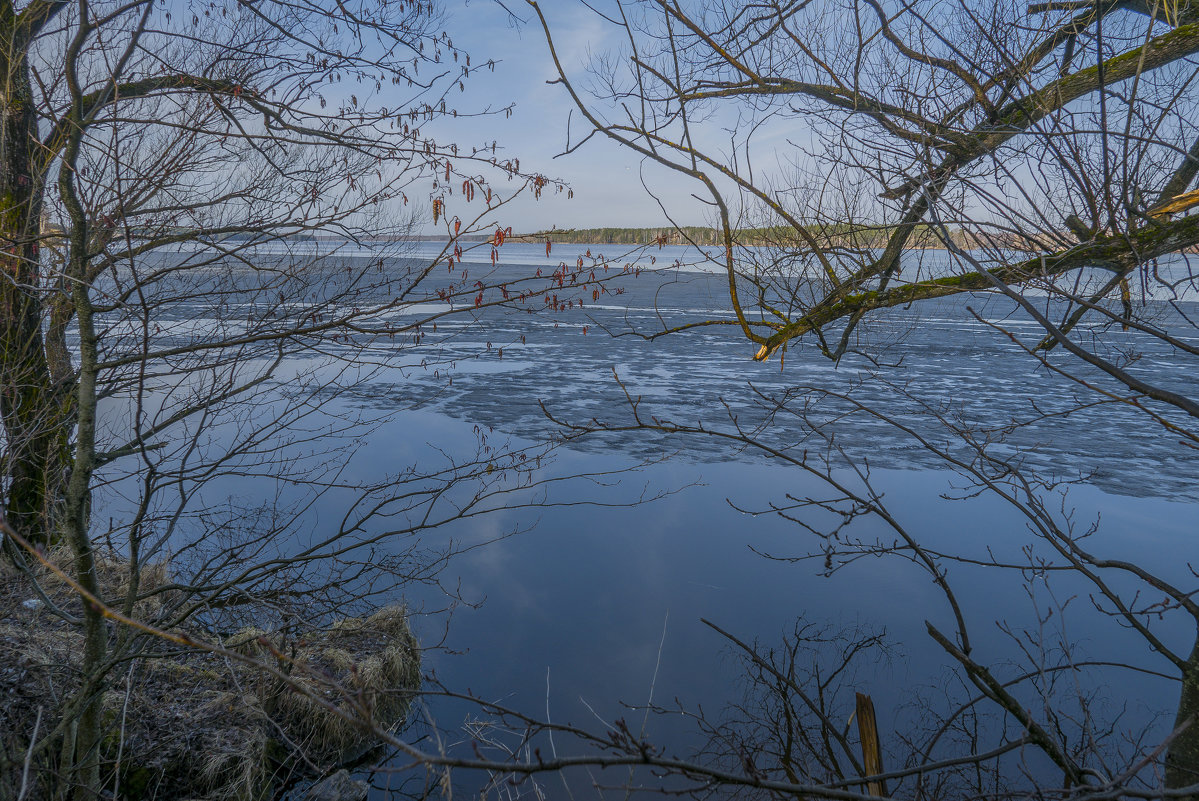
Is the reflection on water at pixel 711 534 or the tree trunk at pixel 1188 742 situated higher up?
the tree trunk at pixel 1188 742

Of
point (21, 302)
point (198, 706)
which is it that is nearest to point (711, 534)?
point (198, 706)

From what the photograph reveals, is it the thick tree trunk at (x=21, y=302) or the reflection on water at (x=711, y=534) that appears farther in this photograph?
the reflection on water at (x=711, y=534)

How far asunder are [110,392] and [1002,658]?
8111 mm

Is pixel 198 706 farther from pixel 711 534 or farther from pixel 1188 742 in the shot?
pixel 711 534

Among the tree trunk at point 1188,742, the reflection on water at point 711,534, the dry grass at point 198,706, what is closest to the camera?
the tree trunk at point 1188,742

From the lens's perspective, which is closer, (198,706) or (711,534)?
(198,706)

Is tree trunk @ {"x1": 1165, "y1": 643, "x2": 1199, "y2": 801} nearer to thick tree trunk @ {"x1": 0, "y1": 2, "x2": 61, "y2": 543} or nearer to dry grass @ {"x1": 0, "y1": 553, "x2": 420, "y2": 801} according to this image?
dry grass @ {"x1": 0, "y1": 553, "x2": 420, "y2": 801}

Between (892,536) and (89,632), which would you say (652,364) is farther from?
(89,632)

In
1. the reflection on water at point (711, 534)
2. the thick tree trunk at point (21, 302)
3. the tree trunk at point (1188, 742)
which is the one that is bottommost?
the reflection on water at point (711, 534)

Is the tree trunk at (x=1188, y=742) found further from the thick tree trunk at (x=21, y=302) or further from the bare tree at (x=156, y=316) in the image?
the thick tree trunk at (x=21, y=302)

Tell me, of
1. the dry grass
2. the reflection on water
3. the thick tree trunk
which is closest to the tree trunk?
the reflection on water

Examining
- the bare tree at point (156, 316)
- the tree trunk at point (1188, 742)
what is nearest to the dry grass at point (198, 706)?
the bare tree at point (156, 316)

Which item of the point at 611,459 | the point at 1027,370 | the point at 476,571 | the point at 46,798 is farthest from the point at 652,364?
the point at 46,798

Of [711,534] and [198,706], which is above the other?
[198,706]
